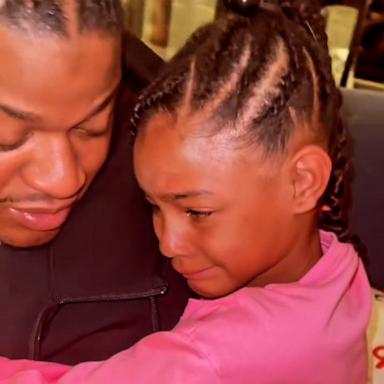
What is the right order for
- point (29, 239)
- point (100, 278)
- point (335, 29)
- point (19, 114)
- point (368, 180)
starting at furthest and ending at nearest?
point (335, 29) → point (368, 180) → point (100, 278) → point (29, 239) → point (19, 114)

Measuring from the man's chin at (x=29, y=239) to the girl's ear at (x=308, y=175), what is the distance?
0.83 ft

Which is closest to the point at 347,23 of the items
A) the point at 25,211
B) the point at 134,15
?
the point at 134,15

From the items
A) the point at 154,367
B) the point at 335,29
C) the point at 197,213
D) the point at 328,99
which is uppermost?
the point at 328,99

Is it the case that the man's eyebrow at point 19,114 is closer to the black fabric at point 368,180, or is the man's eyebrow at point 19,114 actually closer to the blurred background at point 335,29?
the blurred background at point 335,29

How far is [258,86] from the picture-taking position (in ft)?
2.78

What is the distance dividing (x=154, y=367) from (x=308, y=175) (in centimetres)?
24

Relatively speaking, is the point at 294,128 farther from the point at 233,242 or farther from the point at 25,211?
the point at 25,211

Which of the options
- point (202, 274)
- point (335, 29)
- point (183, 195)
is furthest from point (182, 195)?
point (335, 29)

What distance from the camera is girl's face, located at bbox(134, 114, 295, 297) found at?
0.86m

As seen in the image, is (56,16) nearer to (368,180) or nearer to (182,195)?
(182,195)

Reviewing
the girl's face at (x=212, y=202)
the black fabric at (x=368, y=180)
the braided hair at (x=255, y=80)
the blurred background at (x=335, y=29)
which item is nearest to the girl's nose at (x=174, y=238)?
the girl's face at (x=212, y=202)

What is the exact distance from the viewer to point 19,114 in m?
0.80

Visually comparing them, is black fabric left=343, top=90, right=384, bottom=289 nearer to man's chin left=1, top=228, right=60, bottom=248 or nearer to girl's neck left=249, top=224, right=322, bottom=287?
girl's neck left=249, top=224, right=322, bottom=287

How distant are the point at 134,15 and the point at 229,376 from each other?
0.82m
